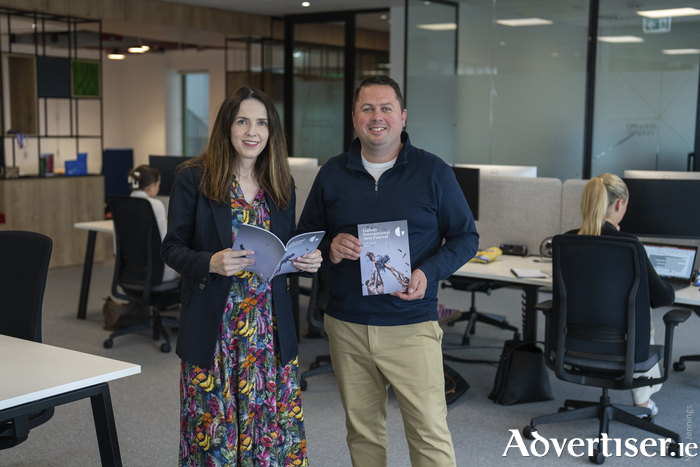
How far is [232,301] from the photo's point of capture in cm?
207

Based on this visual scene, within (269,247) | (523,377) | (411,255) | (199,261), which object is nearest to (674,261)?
(523,377)

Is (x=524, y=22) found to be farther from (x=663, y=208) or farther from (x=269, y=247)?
(x=269, y=247)

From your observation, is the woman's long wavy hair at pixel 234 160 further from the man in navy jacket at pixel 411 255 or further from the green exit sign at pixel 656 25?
the green exit sign at pixel 656 25

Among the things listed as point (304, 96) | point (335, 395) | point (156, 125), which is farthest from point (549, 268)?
point (156, 125)

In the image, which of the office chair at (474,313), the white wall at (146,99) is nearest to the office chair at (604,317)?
the office chair at (474,313)

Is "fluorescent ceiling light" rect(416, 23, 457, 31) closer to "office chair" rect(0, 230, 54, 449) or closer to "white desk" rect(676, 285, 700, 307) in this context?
"white desk" rect(676, 285, 700, 307)

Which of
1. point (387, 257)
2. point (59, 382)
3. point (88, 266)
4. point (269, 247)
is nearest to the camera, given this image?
point (59, 382)

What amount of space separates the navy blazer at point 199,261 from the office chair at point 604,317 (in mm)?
1329

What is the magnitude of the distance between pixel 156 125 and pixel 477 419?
10.9 meters

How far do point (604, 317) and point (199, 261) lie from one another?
173 cm

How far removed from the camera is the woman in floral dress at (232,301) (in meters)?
2.04

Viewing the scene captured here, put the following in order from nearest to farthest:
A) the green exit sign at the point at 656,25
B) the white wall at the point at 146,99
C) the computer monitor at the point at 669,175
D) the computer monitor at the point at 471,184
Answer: the computer monitor at the point at 669,175, the computer monitor at the point at 471,184, the green exit sign at the point at 656,25, the white wall at the point at 146,99

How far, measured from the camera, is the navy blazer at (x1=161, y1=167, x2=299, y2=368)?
6.63 ft

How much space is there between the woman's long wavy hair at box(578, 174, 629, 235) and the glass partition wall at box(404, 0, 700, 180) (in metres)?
3.46
